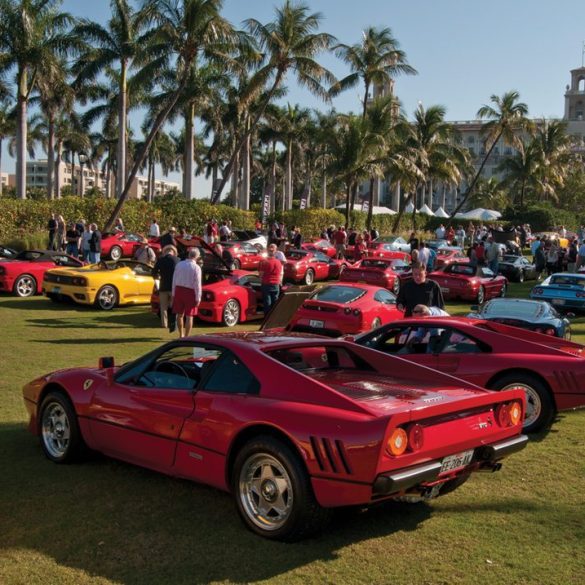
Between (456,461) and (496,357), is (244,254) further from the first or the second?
(456,461)

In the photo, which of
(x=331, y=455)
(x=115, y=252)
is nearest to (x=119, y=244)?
(x=115, y=252)

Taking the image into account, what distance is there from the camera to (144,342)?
42.9 ft

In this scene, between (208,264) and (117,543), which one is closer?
(117,543)

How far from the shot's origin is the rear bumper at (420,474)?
4.33 metres

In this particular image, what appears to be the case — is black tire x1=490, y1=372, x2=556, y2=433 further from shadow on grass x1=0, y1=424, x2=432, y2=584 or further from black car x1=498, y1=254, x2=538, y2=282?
black car x1=498, y1=254, x2=538, y2=282

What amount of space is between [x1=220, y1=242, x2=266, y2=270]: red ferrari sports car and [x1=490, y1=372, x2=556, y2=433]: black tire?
60.1 feet

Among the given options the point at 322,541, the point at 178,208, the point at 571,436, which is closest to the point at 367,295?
the point at 571,436

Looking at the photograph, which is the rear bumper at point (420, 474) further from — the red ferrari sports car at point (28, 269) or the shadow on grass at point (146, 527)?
the red ferrari sports car at point (28, 269)

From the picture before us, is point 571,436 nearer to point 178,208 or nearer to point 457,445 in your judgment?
point 457,445

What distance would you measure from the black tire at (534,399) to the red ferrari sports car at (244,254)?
60.1 feet

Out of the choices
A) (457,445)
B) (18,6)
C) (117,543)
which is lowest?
(117,543)

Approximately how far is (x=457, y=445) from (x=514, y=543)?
757 mm

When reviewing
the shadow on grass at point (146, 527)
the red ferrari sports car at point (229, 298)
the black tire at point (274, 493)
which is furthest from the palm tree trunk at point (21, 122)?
the black tire at point (274, 493)

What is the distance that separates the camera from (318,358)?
5.99 metres
